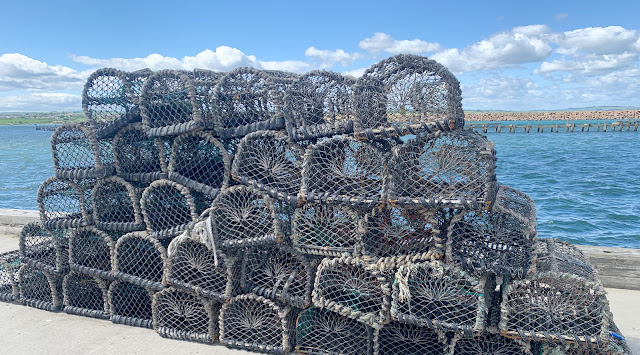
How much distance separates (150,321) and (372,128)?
96.8 inches

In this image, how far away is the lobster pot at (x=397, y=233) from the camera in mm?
3203

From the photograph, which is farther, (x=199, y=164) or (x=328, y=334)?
(x=199, y=164)

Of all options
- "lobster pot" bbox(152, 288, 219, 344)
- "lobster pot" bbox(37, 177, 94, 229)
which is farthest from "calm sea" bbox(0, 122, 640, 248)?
"lobster pot" bbox(37, 177, 94, 229)

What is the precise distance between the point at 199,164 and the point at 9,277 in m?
2.27

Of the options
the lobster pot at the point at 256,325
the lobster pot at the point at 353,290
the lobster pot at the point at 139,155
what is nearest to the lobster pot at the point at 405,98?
the lobster pot at the point at 353,290

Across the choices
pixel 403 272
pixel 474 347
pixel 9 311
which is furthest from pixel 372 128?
pixel 9 311

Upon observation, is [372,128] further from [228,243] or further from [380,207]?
[228,243]

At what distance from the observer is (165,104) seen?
3869 millimetres

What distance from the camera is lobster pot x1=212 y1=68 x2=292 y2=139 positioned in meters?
3.60

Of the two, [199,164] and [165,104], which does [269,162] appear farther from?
[165,104]

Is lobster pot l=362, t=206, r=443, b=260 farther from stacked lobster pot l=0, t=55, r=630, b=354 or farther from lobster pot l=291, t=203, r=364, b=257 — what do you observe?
lobster pot l=291, t=203, r=364, b=257

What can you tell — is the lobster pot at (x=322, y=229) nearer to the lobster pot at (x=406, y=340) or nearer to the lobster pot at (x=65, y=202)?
the lobster pot at (x=406, y=340)

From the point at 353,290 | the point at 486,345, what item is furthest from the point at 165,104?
the point at 486,345

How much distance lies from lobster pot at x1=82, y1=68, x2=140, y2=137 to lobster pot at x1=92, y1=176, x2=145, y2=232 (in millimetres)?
465
